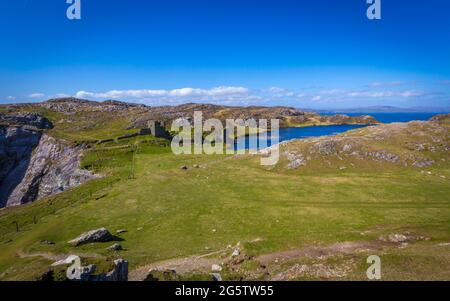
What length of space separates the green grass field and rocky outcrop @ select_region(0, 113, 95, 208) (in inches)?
1361

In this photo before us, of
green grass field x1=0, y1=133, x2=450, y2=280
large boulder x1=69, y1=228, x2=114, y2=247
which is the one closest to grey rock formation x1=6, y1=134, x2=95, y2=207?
green grass field x1=0, y1=133, x2=450, y2=280

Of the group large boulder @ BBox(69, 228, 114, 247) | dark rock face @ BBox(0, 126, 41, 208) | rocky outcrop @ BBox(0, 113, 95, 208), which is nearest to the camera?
large boulder @ BBox(69, 228, 114, 247)

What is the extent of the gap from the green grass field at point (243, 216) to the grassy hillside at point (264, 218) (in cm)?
18

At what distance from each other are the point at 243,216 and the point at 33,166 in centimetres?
11831

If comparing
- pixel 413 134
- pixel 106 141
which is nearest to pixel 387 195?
pixel 413 134

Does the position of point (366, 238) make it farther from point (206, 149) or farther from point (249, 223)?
point (206, 149)

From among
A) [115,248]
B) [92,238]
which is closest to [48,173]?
[92,238]

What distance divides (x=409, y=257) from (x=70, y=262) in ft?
108

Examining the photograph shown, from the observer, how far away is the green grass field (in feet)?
120

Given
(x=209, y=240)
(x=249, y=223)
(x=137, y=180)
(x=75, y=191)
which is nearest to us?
(x=209, y=240)

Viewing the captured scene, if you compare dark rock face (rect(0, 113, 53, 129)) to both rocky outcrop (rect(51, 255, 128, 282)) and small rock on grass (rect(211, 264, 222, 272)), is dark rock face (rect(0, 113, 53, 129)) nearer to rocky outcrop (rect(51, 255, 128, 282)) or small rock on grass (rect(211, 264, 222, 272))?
rocky outcrop (rect(51, 255, 128, 282))

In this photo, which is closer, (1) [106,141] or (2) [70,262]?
(2) [70,262]

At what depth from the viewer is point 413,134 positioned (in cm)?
10219

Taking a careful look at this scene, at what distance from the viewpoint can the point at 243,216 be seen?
5069 cm
